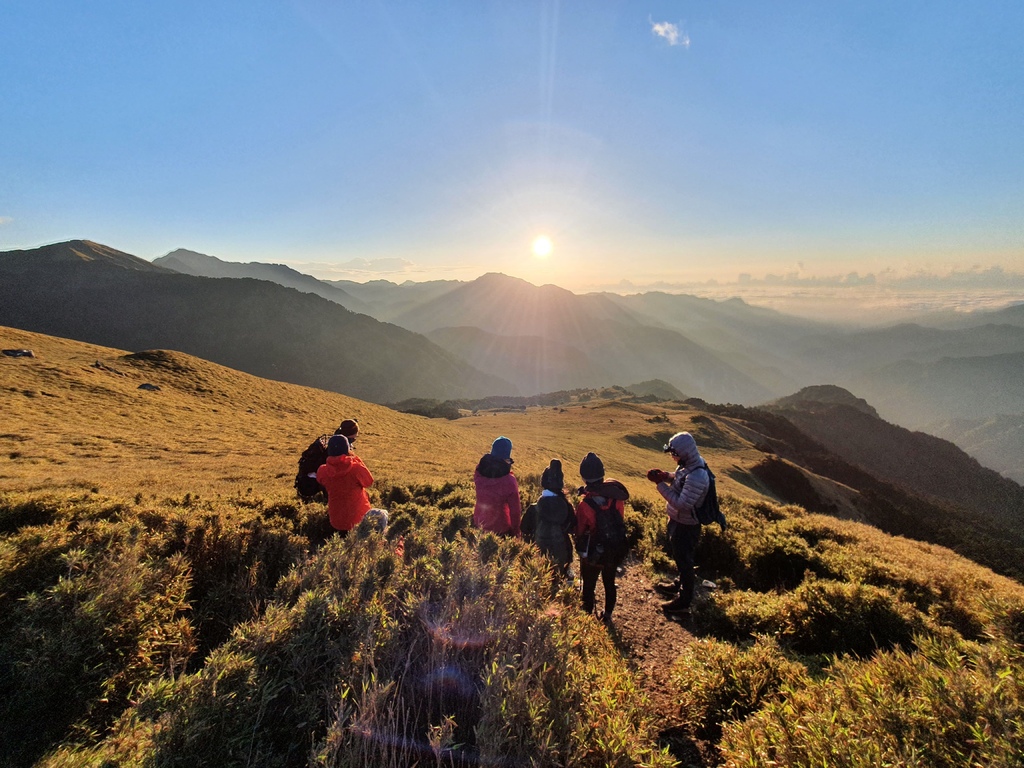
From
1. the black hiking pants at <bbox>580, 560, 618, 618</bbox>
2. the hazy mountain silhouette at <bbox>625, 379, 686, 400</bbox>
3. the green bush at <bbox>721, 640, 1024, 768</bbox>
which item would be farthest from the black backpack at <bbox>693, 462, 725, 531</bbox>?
the hazy mountain silhouette at <bbox>625, 379, 686, 400</bbox>

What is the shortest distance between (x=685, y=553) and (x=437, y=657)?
467 cm

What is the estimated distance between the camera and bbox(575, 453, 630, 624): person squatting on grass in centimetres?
545

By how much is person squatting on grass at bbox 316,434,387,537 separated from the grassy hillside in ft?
2.40

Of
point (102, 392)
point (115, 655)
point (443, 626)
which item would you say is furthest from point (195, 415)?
point (443, 626)

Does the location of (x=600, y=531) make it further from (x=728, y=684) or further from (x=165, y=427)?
(x=165, y=427)

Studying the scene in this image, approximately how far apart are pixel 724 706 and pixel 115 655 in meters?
5.28

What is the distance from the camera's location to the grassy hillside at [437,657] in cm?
247

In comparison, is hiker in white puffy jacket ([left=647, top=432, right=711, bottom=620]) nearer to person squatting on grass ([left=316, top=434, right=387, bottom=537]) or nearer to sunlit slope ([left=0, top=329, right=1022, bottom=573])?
person squatting on grass ([left=316, top=434, right=387, bottom=537])

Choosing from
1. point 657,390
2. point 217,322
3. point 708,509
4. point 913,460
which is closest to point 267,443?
point 708,509

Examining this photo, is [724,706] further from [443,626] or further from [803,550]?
[803,550]

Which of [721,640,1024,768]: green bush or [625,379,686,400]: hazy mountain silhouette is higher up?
[721,640,1024,768]: green bush

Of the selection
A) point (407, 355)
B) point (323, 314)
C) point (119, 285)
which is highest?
point (119, 285)

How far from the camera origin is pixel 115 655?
3.42 meters

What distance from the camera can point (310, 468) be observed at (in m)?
7.64
